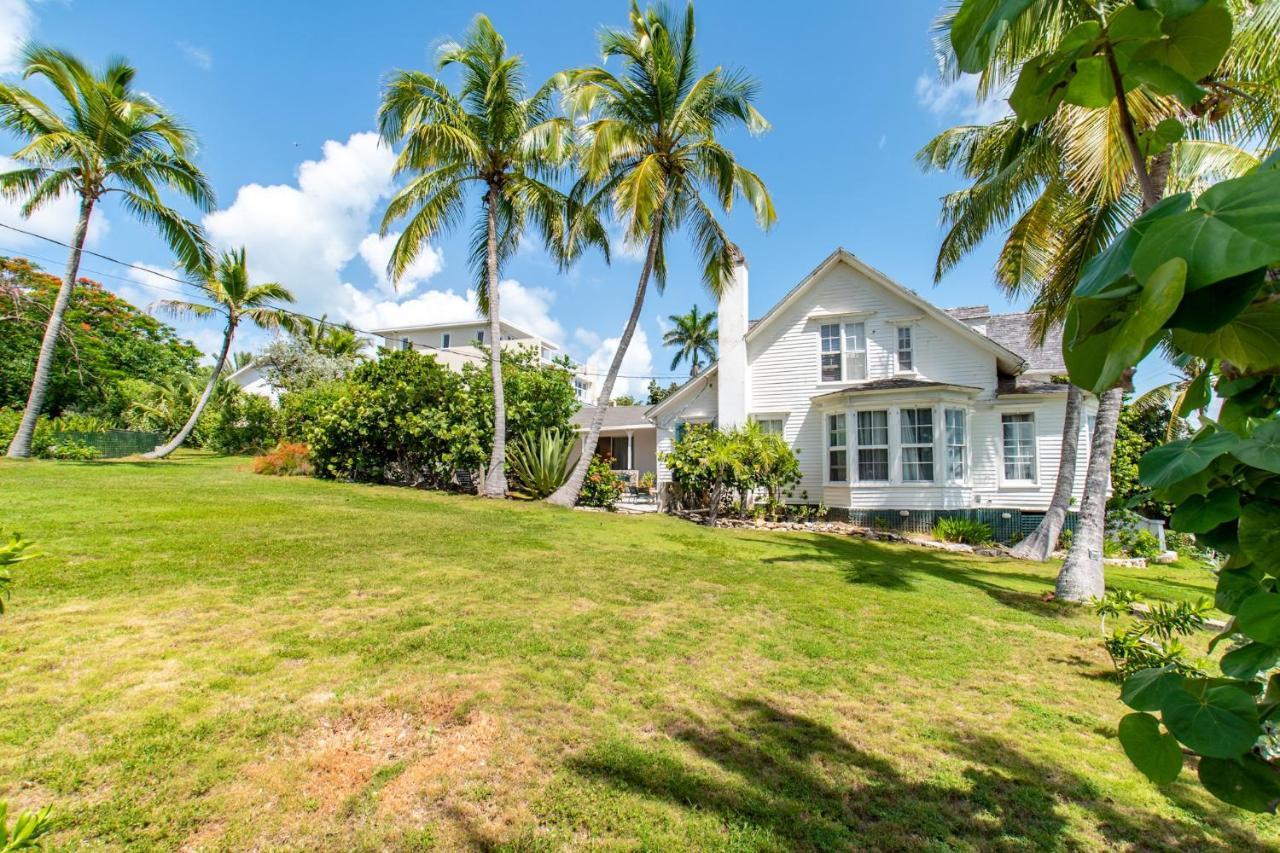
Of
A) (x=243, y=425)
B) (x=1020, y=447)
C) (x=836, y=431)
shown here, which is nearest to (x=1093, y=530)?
(x=836, y=431)

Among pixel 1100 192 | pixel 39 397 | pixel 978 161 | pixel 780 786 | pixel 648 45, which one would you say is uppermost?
pixel 648 45

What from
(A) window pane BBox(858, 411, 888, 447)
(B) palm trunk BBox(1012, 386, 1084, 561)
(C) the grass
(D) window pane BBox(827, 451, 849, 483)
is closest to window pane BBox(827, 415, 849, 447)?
(D) window pane BBox(827, 451, 849, 483)

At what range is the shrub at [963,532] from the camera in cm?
1262

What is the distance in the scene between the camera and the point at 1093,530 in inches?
294

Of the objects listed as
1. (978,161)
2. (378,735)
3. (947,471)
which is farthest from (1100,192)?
(378,735)

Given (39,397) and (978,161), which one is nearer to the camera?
(978,161)

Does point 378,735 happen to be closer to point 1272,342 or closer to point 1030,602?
point 1272,342

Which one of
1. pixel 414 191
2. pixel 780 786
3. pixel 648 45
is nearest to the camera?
pixel 780 786

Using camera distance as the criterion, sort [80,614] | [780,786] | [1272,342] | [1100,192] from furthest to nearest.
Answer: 1. [1100,192]
2. [80,614]
3. [780,786]
4. [1272,342]

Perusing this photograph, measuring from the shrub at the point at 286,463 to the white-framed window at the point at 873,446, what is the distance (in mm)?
16264

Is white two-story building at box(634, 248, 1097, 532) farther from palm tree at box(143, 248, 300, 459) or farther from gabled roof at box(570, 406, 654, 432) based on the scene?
palm tree at box(143, 248, 300, 459)

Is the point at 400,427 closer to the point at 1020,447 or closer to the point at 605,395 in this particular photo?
the point at 605,395

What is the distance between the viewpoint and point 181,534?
7.26 meters

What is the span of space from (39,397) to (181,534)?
520 inches
